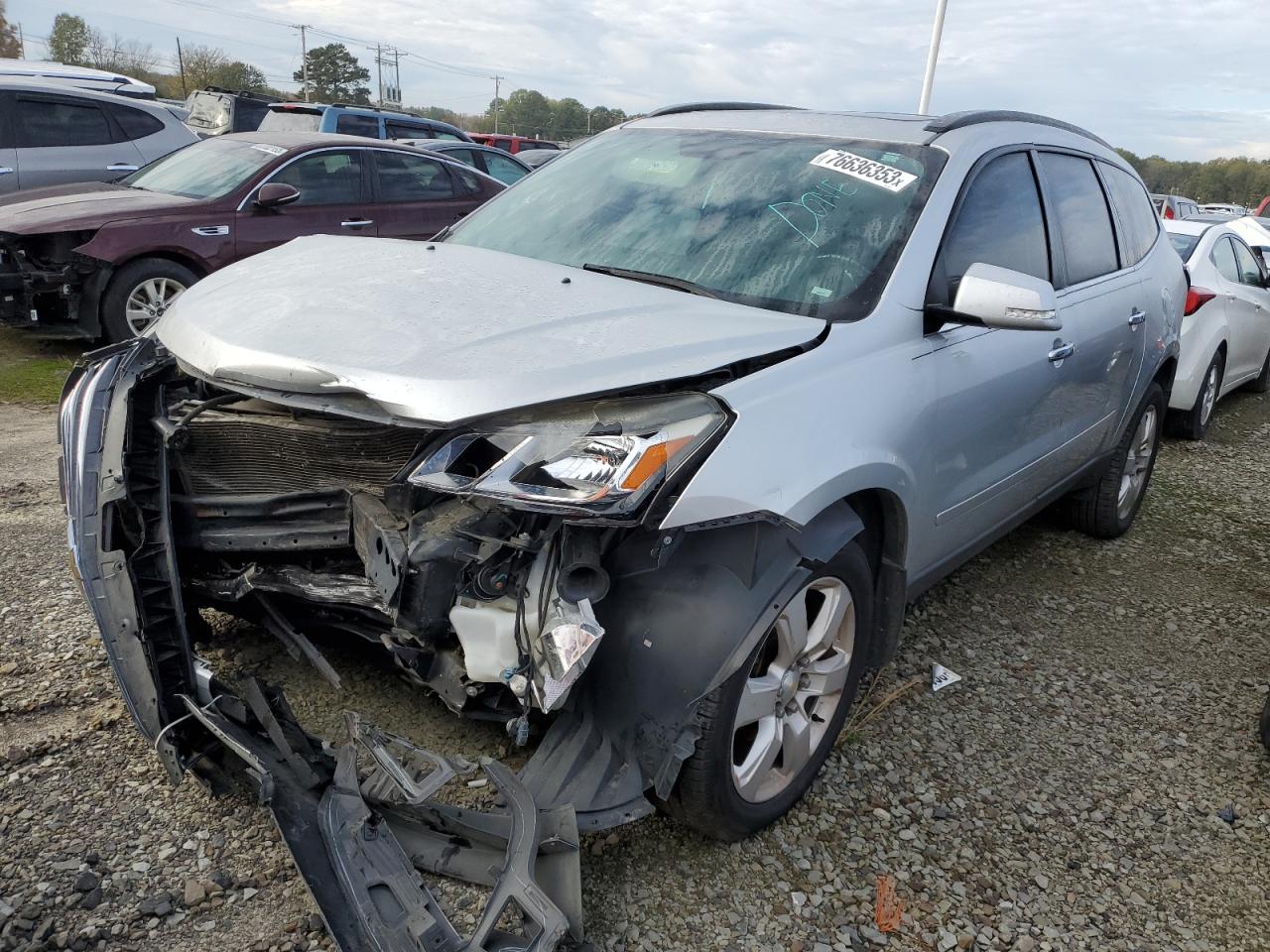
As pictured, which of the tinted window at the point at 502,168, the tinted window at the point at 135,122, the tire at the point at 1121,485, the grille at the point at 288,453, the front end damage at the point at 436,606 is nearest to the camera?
the front end damage at the point at 436,606

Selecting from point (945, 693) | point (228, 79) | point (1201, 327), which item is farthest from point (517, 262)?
point (228, 79)

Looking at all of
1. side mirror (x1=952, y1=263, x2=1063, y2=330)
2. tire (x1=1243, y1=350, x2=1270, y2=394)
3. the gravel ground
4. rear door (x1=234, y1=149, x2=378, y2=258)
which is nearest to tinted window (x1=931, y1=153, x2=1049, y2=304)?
side mirror (x1=952, y1=263, x2=1063, y2=330)

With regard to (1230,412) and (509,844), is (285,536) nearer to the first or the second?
(509,844)

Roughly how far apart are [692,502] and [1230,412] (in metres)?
8.52

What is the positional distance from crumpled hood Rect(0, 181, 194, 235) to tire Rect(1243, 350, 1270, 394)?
9581 mm

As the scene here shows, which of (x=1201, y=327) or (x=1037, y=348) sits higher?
(x=1037, y=348)

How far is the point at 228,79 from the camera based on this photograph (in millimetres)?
51375

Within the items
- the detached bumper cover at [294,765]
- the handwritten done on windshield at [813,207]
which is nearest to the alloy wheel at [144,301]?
the detached bumper cover at [294,765]

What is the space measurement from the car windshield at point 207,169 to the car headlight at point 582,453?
609cm

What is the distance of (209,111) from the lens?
13141 millimetres

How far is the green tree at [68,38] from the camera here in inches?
2105

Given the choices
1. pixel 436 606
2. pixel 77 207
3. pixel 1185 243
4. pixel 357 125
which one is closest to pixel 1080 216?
pixel 436 606

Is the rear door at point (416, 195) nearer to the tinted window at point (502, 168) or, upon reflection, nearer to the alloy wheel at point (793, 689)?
the tinted window at point (502, 168)

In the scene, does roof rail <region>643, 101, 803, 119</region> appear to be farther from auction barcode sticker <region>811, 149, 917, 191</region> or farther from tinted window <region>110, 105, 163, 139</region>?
tinted window <region>110, 105, 163, 139</region>
